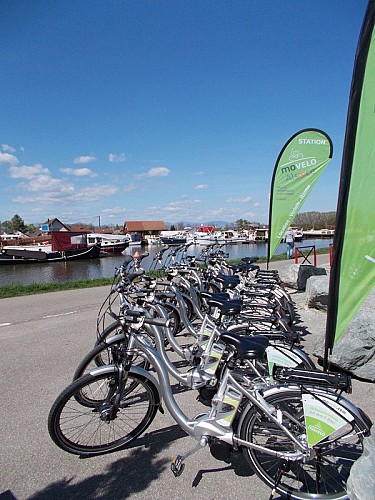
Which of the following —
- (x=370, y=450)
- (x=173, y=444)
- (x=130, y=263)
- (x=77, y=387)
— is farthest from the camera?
(x=130, y=263)

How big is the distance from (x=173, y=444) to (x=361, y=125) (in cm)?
272

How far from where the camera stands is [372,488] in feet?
4.60

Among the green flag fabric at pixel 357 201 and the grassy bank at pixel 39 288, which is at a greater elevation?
the green flag fabric at pixel 357 201

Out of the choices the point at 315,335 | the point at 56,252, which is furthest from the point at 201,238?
the point at 56,252

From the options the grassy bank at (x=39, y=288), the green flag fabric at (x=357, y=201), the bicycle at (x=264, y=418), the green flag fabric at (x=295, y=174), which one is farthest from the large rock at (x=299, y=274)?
the bicycle at (x=264, y=418)

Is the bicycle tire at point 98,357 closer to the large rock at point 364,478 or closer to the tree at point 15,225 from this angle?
the large rock at point 364,478

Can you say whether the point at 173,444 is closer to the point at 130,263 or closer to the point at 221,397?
the point at 221,397

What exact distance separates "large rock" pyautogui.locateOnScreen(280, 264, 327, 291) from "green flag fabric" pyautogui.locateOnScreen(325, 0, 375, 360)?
18.8 feet

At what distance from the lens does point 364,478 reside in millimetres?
1445

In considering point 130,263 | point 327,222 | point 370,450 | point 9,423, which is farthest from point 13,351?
point 327,222

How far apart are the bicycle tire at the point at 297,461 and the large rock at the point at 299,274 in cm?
591

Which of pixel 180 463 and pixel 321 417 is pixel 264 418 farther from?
pixel 180 463

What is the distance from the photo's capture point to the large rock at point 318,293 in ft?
18.9

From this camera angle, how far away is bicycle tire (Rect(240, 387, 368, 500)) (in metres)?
1.79
